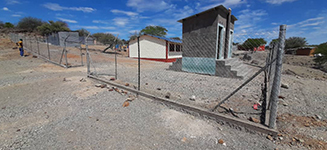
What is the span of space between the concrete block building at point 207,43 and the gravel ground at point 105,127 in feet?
16.8

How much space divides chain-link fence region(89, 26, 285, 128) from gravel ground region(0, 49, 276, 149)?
1.96 feet

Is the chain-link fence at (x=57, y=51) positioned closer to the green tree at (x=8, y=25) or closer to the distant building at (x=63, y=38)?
the distant building at (x=63, y=38)

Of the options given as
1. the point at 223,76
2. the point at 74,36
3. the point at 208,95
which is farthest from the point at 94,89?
the point at 74,36

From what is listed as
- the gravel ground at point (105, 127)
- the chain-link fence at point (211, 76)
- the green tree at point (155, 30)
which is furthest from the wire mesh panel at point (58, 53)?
the green tree at point (155, 30)

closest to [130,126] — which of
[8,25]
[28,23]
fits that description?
[28,23]

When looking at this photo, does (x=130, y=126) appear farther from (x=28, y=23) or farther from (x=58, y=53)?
(x=28, y=23)

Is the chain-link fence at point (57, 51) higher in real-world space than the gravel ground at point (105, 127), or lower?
higher

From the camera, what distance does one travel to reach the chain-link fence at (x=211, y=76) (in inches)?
134

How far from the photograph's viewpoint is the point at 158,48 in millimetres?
18172

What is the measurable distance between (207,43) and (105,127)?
679 centimetres

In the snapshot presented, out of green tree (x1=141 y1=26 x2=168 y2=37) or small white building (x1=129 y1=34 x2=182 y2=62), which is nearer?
small white building (x1=129 y1=34 x2=182 y2=62)

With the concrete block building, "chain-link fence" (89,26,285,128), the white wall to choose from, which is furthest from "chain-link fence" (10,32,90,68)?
the white wall

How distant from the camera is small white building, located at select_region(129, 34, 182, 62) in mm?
17797

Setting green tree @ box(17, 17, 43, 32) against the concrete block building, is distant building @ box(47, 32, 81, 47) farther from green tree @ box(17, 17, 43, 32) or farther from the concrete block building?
the concrete block building
